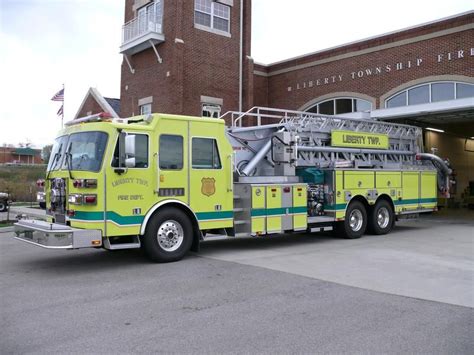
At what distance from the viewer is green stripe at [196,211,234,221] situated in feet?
32.0

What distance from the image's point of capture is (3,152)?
249 ft

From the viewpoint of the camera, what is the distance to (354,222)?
13375 millimetres

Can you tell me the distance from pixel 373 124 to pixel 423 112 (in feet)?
7.82

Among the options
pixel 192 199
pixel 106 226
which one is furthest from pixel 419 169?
pixel 106 226

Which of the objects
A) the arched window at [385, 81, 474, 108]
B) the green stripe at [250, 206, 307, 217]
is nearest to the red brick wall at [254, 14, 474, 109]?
the arched window at [385, 81, 474, 108]

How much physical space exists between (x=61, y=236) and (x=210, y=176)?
3.23 m

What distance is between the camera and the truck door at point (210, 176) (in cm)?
977

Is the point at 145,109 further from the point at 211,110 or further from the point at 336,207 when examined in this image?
the point at 336,207

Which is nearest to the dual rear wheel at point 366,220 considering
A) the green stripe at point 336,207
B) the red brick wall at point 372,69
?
the green stripe at point 336,207

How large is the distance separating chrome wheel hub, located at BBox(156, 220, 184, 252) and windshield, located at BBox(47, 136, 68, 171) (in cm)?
234

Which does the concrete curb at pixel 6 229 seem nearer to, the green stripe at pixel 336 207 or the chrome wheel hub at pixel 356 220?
the green stripe at pixel 336 207

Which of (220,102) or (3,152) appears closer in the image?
(220,102)

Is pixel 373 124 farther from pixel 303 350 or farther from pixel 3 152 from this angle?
pixel 3 152

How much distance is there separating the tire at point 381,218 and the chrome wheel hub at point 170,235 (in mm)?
6631
